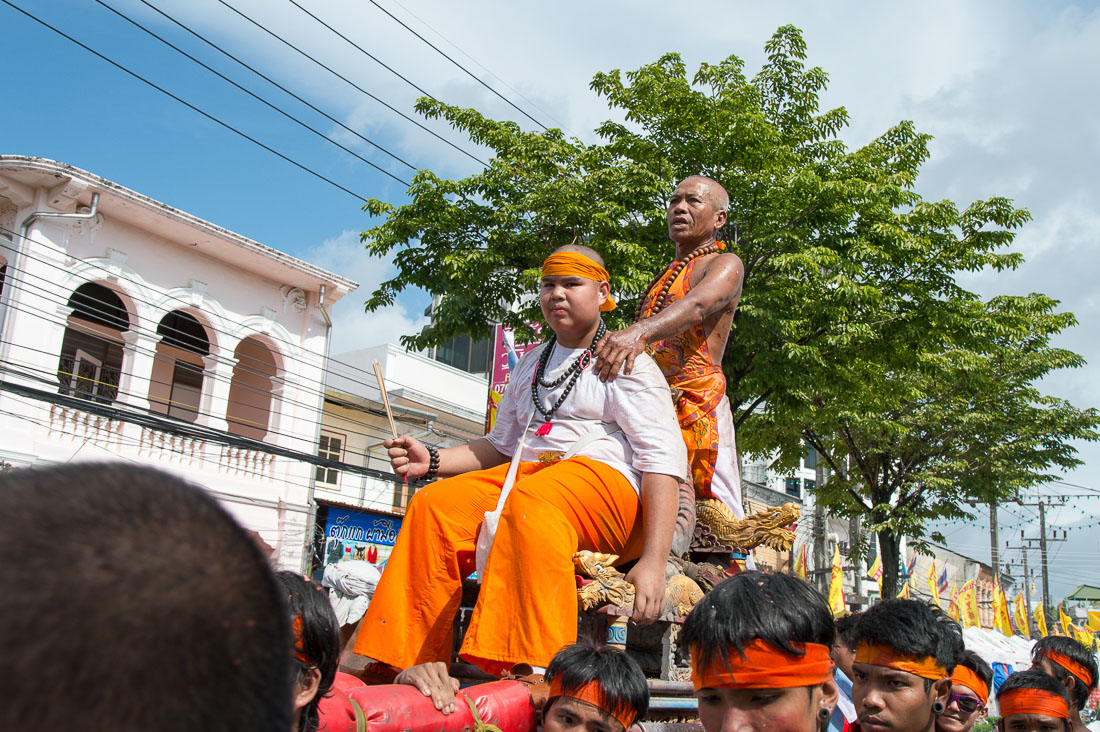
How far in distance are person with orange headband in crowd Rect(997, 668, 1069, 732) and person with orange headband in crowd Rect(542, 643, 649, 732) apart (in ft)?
5.52

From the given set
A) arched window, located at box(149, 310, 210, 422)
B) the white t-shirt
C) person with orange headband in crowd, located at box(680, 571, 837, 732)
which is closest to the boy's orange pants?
the white t-shirt

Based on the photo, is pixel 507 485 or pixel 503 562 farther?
pixel 507 485

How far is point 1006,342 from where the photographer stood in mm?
12695

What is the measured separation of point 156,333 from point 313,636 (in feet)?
43.8

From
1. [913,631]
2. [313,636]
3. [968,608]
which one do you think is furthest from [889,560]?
[313,636]

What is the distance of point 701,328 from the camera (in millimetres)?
4141

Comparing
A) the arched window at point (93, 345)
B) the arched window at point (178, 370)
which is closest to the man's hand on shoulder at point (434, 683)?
the arched window at point (93, 345)

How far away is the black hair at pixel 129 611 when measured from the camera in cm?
53

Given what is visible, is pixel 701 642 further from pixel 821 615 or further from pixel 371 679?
pixel 371 679

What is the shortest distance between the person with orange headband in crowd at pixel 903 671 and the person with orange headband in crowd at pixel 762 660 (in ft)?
2.64

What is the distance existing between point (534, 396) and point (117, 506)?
3041 mm

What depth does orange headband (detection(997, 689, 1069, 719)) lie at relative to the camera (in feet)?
10.8

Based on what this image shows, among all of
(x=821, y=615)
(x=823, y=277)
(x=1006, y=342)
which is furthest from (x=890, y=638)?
(x=1006, y=342)

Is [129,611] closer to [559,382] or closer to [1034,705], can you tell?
[559,382]
